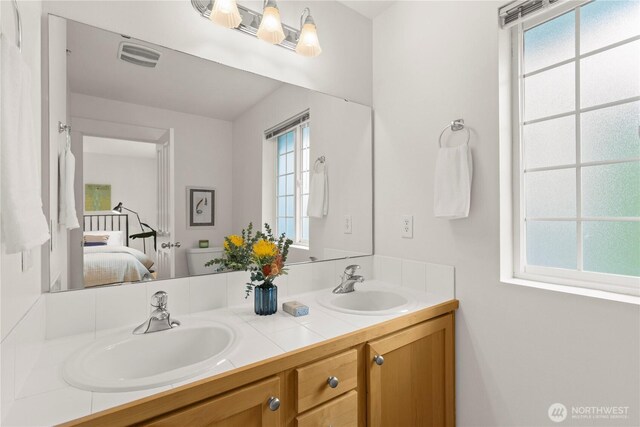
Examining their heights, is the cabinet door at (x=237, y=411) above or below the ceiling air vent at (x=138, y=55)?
below

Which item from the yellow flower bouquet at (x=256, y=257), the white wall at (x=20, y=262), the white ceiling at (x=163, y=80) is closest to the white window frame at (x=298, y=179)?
the yellow flower bouquet at (x=256, y=257)

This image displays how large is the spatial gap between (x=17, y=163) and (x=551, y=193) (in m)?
1.71

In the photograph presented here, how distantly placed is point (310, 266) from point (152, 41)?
4.04 ft

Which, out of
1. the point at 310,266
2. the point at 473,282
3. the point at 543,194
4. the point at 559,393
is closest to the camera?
the point at 559,393

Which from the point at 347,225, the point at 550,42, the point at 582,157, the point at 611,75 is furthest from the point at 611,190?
the point at 347,225

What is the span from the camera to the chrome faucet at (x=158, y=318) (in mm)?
1134

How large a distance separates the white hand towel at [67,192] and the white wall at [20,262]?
0.14 metres

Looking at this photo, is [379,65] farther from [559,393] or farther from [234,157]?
[559,393]

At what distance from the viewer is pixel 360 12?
1938 mm

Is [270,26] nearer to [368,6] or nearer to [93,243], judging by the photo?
[368,6]

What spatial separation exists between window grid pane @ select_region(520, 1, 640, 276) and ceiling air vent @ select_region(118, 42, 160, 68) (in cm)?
159

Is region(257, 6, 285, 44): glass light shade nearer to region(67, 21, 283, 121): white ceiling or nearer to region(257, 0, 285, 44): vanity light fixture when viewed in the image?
region(257, 0, 285, 44): vanity light fixture

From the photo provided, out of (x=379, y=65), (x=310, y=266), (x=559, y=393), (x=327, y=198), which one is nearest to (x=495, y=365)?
(x=559, y=393)

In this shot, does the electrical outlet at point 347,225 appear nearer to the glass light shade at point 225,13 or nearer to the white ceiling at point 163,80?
the white ceiling at point 163,80
